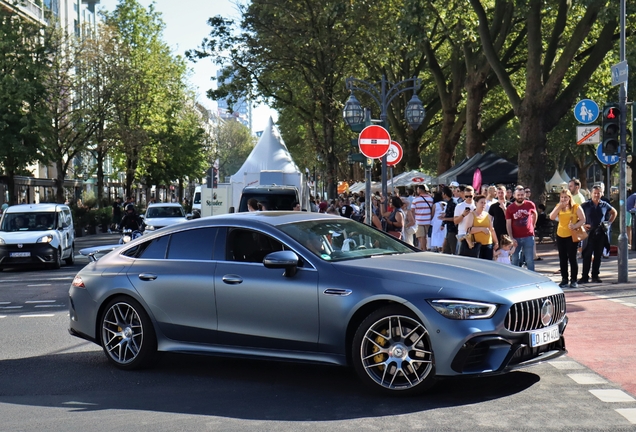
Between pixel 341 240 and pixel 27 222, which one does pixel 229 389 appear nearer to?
pixel 341 240

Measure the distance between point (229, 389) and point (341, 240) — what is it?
155cm

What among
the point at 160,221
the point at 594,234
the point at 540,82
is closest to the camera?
the point at 594,234

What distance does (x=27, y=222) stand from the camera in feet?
83.3

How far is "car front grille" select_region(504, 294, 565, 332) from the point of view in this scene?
23.2 ft

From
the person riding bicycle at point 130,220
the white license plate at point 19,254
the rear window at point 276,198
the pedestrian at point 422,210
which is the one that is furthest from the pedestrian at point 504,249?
the person riding bicycle at point 130,220

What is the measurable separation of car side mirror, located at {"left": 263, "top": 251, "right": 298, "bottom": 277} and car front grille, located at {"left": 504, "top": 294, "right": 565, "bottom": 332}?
5.66 feet

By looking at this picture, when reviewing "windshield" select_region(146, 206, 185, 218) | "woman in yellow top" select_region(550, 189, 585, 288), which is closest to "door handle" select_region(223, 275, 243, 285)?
"woman in yellow top" select_region(550, 189, 585, 288)

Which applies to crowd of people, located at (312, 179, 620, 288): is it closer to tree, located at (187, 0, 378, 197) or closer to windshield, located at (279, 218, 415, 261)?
windshield, located at (279, 218, 415, 261)

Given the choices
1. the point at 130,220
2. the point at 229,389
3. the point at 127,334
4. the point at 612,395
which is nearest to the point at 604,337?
the point at 612,395

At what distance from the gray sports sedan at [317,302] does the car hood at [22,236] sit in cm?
1555

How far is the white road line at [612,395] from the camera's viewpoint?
23.1ft

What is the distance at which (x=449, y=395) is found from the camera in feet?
23.9

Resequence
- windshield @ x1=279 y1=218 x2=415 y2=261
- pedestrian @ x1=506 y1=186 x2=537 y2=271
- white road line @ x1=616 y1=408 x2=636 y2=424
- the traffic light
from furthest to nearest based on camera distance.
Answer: the traffic light
pedestrian @ x1=506 y1=186 x2=537 y2=271
windshield @ x1=279 y1=218 x2=415 y2=261
white road line @ x1=616 y1=408 x2=636 y2=424

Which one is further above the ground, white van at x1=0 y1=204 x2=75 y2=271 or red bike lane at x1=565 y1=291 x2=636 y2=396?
white van at x1=0 y1=204 x2=75 y2=271
